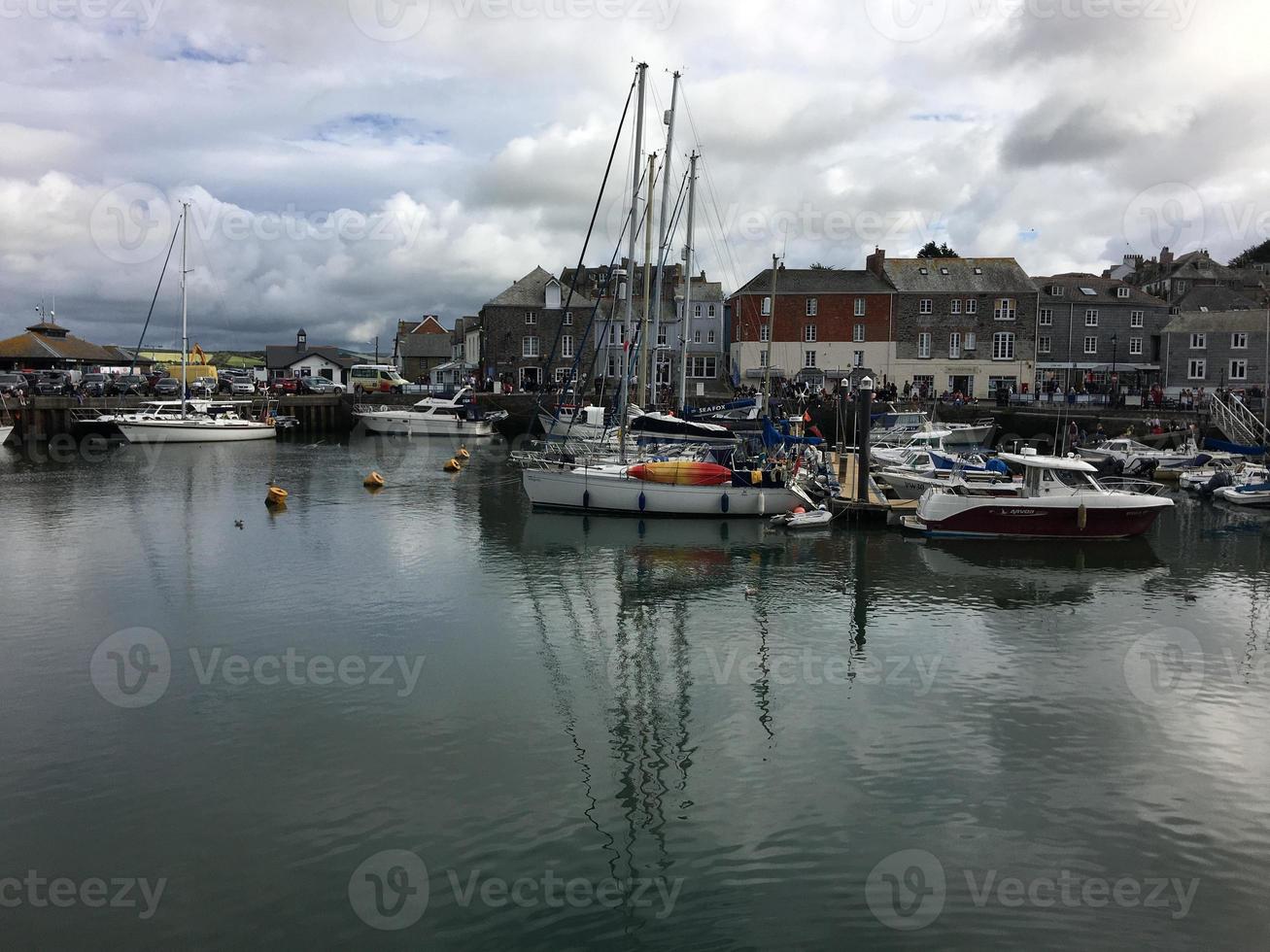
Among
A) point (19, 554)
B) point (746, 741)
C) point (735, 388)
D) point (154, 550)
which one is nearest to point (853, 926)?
point (746, 741)

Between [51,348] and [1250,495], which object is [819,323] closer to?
[1250,495]

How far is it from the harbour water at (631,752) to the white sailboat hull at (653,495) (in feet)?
20.3

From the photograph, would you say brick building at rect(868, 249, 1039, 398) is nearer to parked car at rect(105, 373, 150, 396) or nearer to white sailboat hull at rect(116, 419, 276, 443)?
white sailboat hull at rect(116, 419, 276, 443)

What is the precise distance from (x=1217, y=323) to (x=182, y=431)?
7480 cm

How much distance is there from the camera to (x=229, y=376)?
89.2 meters

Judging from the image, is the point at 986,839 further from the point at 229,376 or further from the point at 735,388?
the point at 229,376

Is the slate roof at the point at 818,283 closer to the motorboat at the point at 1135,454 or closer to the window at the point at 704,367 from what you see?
the window at the point at 704,367

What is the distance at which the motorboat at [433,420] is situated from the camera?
233 feet

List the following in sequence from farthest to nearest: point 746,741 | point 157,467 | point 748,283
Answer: point 748,283, point 157,467, point 746,741

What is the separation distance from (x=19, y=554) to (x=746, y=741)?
23.7m

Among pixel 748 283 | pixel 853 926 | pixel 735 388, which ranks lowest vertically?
pixel 853 926

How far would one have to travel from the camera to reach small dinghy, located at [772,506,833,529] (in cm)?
3256

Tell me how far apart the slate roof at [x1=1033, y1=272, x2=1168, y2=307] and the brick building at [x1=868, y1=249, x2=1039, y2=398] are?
5.61ft

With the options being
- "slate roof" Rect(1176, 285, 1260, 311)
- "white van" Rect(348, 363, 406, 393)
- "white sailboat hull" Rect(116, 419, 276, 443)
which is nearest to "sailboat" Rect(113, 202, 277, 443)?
"white sailboat hull" Rect(116, 419, 276, 443)
